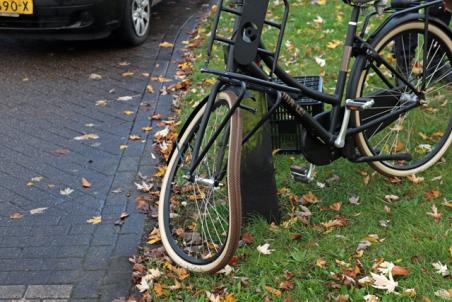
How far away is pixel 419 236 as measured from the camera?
140 inches

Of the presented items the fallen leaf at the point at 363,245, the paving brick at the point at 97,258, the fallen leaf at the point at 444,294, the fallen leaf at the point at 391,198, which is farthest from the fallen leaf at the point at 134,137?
the fallen leaf at the point at 444,294

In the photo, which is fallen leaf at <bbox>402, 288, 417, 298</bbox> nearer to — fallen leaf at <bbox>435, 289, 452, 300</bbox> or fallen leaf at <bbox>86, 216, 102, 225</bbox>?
fallen leaf at <bbox>435, 289, 452, 300</bbox>

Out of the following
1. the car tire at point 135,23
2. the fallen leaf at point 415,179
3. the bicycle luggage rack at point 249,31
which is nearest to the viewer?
the bicycle luggage rack at point 249,31

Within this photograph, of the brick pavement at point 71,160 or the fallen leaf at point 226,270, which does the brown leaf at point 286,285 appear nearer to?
the fallen leaf at point 226,270

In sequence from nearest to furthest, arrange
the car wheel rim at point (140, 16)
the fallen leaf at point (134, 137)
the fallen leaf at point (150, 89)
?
the fallen leaf at point (134, 137)
the fallen leaf at point (150, 89)
the car wheel rim at point (140, 16)

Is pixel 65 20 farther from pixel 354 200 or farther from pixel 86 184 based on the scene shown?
pixel 354 200

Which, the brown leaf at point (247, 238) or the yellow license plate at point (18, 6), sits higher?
the yellow license plate at point (18, 6)

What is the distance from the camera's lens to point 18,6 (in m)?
5.97

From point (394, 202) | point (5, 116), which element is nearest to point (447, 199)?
point (394, 202)

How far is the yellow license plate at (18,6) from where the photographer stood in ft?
19.6

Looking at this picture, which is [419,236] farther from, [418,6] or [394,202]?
[418,6]

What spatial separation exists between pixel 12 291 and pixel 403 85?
2522 mm

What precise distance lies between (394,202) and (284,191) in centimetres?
67

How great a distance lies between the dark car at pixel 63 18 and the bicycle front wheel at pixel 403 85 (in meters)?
2.99
